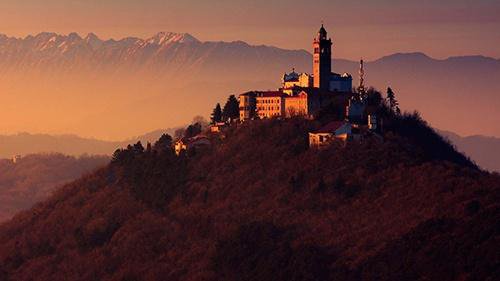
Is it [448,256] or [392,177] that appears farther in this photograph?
[392,177]

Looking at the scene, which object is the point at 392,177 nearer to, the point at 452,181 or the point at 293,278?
the point at 452,181

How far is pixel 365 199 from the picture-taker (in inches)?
7667

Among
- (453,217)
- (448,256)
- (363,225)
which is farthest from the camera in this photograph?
(363,225)

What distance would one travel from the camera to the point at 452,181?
19038 cm

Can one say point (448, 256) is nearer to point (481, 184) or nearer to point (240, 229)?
point (481, 184)

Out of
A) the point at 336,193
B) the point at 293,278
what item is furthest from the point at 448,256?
the point at 336,193

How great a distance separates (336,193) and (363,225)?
13005mm

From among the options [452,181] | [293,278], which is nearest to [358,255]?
[293,278]

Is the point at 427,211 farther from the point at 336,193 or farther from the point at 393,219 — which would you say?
the point at 336,193

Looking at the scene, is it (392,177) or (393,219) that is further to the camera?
(392,177)

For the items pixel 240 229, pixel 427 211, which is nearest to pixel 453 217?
pixel 427 211

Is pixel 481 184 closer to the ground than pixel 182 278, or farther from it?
farther from it

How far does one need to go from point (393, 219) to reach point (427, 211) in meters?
5.65

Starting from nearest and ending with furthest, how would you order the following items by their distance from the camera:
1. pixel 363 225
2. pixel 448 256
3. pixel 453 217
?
pixel 448 256 → pixel 453 217 → pixel 363 225
